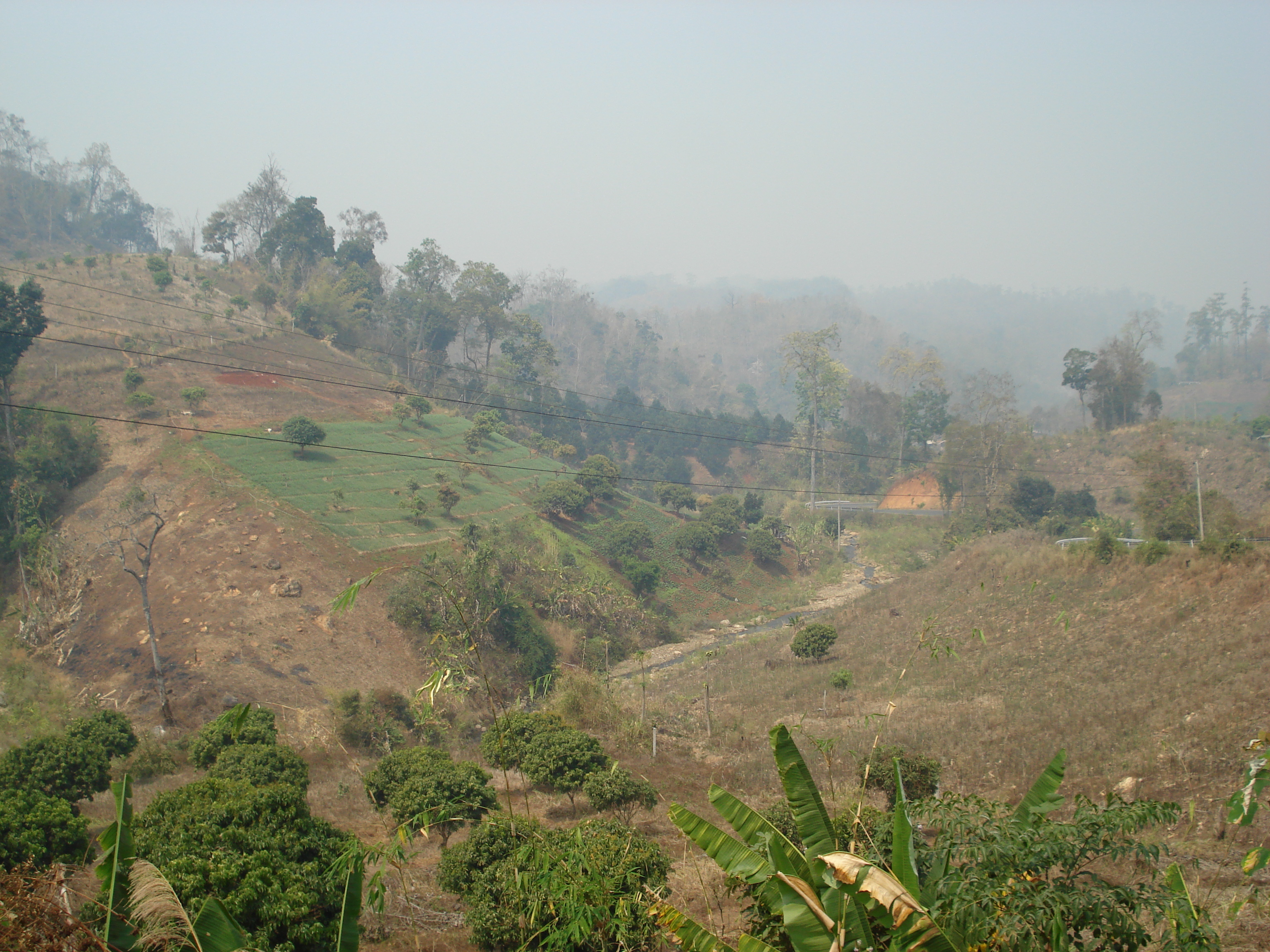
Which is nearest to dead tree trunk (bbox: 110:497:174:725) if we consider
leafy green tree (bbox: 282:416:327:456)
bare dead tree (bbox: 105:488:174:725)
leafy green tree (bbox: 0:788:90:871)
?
bare dead tree (bbox: 105:488:174:725)

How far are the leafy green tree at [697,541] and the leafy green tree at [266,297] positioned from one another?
30.8 metres

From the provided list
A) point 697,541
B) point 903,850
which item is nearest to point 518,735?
point 903,850

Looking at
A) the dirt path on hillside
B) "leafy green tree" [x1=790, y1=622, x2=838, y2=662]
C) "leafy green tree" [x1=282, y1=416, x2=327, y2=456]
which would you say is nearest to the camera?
"leafy green tree" [x1=790, y1=622, x2=838, y2=662]

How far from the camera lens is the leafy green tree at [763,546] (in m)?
38.1

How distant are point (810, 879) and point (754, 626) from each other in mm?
28942

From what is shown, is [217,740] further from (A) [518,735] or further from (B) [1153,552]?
(B) [1153,552]

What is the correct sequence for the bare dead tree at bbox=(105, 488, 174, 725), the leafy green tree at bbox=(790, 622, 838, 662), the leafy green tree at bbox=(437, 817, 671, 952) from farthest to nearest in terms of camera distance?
the leafy green tree at bbox=(790, 622, 838, 662) < the bare dead tree at bbox=(105, 488, 174, 725) < the leafy green tree at bbox=(437, 817, 671, 952)

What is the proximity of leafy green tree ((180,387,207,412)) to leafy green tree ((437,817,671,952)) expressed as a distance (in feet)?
99.3

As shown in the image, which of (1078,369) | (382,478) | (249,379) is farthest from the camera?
(1078,369)

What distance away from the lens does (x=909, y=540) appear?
43.4 metres

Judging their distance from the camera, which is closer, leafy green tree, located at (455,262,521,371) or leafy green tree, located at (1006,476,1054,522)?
leafy green tree, located at (1006,476,1054,522)

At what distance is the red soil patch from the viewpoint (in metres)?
35.3

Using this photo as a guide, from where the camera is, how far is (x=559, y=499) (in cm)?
3494

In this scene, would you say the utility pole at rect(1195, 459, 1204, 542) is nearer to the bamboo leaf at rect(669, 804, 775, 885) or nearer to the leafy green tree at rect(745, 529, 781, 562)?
the leafy green tree at rect(745, 529, 781, 562)
